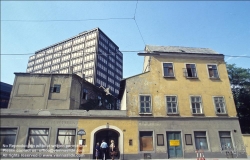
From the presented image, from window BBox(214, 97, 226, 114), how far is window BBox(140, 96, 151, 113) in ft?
24.9

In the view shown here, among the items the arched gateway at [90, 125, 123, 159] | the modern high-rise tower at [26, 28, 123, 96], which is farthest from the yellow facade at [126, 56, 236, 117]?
the modern high-rise tower at [26, 28, 123, 96]

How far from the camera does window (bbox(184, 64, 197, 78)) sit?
797 inches

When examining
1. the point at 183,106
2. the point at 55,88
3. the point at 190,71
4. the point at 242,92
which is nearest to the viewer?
the point at 183,106

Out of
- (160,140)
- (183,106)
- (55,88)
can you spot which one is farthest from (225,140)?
(55,88)

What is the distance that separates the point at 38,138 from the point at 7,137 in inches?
102

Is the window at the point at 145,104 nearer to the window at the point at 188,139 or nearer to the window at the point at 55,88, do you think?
the window at the point at 188,139

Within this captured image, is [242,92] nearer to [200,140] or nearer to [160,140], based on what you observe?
[200,140]

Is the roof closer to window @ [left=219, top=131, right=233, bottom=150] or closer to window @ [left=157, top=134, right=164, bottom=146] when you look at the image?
window @ [left=219, top=131, right=233, bottom=150]

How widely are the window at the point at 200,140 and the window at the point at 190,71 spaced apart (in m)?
6.55

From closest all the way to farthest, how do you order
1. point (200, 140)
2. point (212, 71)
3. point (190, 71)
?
point (200, 140) < point (190, 71) < point (212, 71)

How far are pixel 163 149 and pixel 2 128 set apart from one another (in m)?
15.8

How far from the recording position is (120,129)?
1748cm

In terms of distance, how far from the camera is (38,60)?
275 ft

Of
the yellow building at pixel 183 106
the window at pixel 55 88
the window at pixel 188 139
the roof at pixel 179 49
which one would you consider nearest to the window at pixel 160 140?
the yellow building at pixel 183 106
